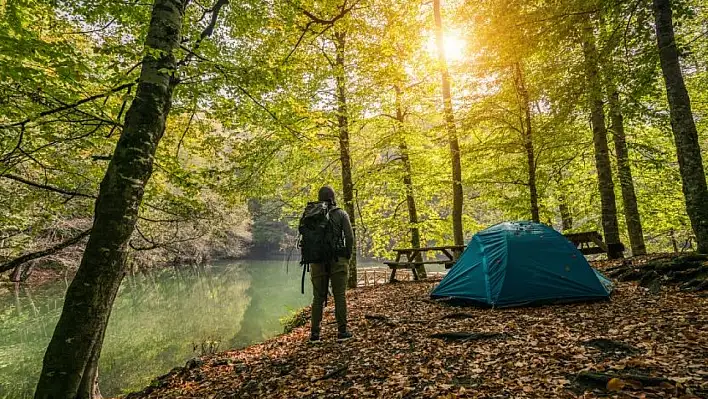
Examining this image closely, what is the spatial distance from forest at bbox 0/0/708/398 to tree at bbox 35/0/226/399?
2 centimetres

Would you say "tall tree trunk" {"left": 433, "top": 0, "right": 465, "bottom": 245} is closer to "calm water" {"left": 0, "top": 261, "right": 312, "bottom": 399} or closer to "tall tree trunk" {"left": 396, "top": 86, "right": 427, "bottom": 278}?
"tall tree trunk" {"left": 396, "top": 86, "right": 427, "bottom": 278}

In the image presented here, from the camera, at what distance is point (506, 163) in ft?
44.5

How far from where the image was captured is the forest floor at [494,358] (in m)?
3.18

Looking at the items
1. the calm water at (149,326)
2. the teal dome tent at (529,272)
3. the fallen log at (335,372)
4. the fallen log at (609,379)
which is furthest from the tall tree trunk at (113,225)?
the calm water at (149,326)

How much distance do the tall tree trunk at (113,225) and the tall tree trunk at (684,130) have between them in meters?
8.28

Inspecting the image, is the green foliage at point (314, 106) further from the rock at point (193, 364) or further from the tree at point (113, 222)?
the rock at point (193, 364)

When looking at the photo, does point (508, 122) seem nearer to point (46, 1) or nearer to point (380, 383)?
point (380, 383)

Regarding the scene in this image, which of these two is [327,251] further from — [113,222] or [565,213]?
[565,213]

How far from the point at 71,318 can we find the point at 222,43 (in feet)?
22.6

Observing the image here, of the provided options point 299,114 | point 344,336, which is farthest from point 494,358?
point 299,114

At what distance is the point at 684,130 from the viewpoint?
6469 millimetres

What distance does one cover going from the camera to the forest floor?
10.4 ft

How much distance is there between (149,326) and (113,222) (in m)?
16.0

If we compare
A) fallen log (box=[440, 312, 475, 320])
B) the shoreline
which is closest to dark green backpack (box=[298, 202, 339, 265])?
the shoreline
